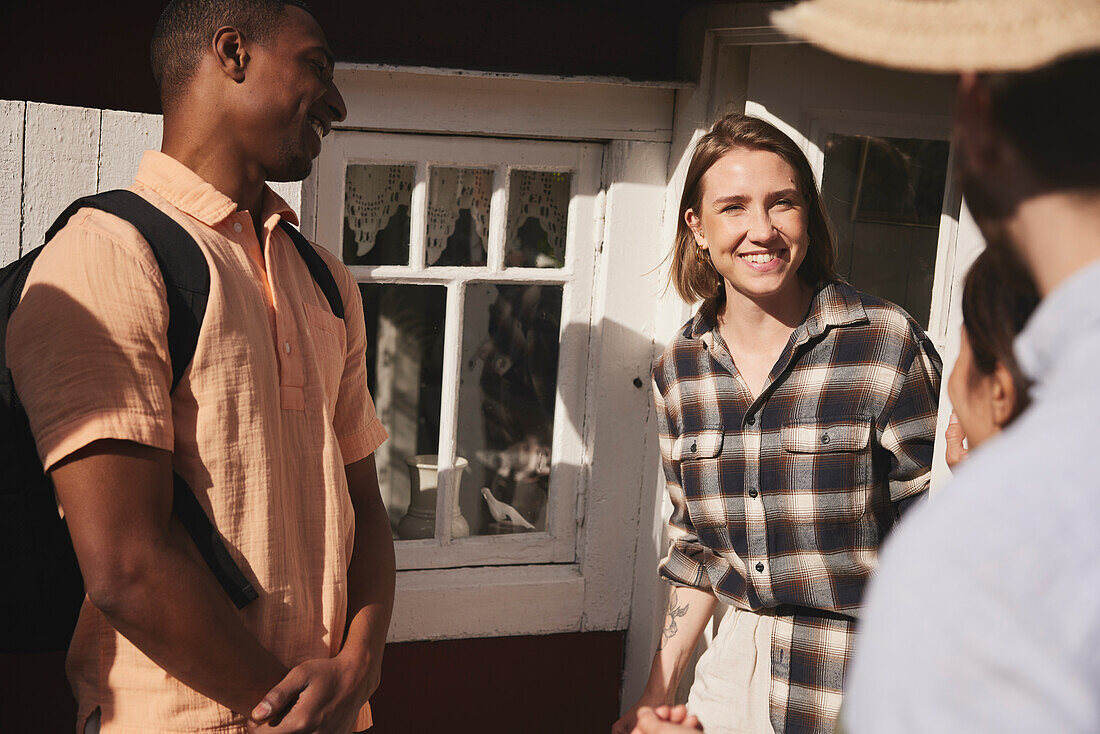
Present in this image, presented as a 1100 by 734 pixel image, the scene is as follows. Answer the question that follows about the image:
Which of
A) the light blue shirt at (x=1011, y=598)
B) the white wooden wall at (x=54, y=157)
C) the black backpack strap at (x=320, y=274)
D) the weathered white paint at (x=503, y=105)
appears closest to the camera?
the light blue shirt at (x=1011, y=598)

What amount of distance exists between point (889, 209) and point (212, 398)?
84.1 inches

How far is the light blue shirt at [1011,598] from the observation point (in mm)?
591

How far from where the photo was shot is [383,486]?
3.38 m

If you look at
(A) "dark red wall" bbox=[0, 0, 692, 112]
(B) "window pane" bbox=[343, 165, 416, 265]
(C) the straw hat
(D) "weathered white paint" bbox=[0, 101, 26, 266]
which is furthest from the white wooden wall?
(C) the straw hat

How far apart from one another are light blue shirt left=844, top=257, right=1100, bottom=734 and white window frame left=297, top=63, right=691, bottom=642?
2375mm

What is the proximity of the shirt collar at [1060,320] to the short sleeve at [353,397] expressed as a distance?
151 centimetres

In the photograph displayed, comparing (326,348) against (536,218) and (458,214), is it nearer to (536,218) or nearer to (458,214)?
(458,214)

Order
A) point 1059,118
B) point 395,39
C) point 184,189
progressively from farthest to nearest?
point 395,39, point 184,189, point 1059,118

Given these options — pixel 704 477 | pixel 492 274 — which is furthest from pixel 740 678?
pixel 492 274

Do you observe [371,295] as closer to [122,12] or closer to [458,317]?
[458,317]

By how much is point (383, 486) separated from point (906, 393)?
1842mm

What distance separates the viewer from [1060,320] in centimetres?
67

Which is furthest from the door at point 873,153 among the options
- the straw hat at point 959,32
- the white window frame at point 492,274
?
the straw hat at point 959,32

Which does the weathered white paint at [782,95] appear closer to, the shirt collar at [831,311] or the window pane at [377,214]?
the shirt collar at [831,311]
